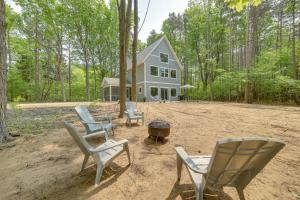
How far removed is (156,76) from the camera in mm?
19609

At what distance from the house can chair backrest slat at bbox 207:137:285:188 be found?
17.0m

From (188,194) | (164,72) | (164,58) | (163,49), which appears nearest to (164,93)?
(164,72)

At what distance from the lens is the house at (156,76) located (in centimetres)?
1884

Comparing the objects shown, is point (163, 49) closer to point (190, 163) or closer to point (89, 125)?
point (89, 125)

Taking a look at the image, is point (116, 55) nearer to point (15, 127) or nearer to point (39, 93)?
point (39, 93)

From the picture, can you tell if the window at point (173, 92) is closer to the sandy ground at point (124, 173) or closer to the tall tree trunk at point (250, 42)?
the tall tree trunk at point (250, 42)

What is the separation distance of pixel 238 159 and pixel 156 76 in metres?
18.4

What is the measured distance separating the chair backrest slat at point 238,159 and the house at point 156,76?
17.0m

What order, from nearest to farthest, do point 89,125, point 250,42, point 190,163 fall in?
point 190,163, point 89,125, point 250,42

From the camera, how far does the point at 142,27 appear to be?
8.40 meters

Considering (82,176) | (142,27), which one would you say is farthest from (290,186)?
(142,27)

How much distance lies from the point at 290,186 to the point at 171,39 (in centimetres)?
2842

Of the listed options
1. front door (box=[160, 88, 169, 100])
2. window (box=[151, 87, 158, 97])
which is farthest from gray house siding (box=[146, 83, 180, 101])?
window (box=[151, 87, 158, 97])

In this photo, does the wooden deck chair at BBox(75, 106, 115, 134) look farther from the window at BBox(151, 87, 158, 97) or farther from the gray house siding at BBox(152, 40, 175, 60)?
the gray house siding at BBox(152, 40, 175, 60)
